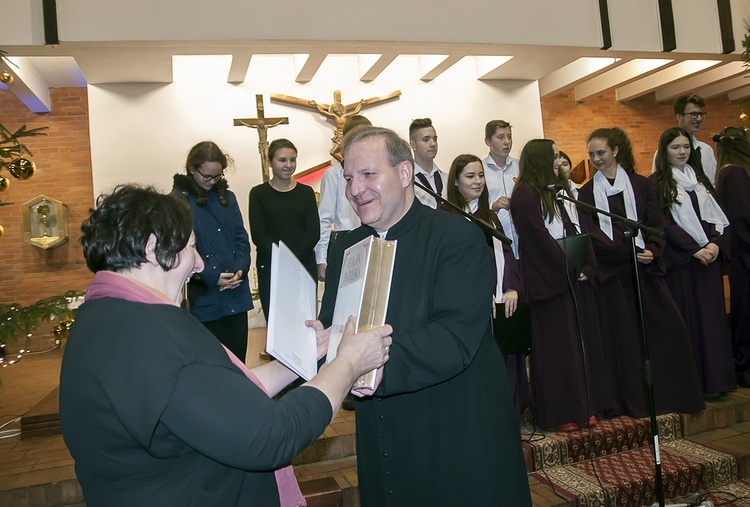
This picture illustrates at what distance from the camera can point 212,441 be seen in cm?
121

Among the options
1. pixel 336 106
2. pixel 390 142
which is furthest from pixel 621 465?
pixel 336 106

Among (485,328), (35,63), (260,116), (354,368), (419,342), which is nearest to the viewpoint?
(354,368)

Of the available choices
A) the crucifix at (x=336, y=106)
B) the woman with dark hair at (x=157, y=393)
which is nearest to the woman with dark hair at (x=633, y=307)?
the woman with dark hair at (x=157, y=393)

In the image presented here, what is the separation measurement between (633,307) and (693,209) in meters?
0.97

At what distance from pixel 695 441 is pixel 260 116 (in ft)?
17.7

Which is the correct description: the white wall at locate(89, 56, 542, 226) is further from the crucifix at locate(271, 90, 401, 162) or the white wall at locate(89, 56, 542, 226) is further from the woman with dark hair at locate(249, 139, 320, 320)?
the woman with dark hair at locate(249, 139, 320, 320)

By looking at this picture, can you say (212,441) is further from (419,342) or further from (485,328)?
(485,328)

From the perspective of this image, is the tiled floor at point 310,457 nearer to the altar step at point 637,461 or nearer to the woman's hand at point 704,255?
the altar step at point 637,461

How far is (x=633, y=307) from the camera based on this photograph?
4324 millimetres

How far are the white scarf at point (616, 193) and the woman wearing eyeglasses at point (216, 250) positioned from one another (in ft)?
8.11

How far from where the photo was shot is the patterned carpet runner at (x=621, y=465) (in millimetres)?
3477

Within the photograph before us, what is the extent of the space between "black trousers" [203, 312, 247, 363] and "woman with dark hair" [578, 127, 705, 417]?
95.4 inches

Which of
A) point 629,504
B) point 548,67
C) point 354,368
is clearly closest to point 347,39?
point 548,67

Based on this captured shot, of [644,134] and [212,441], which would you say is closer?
[212,441]
